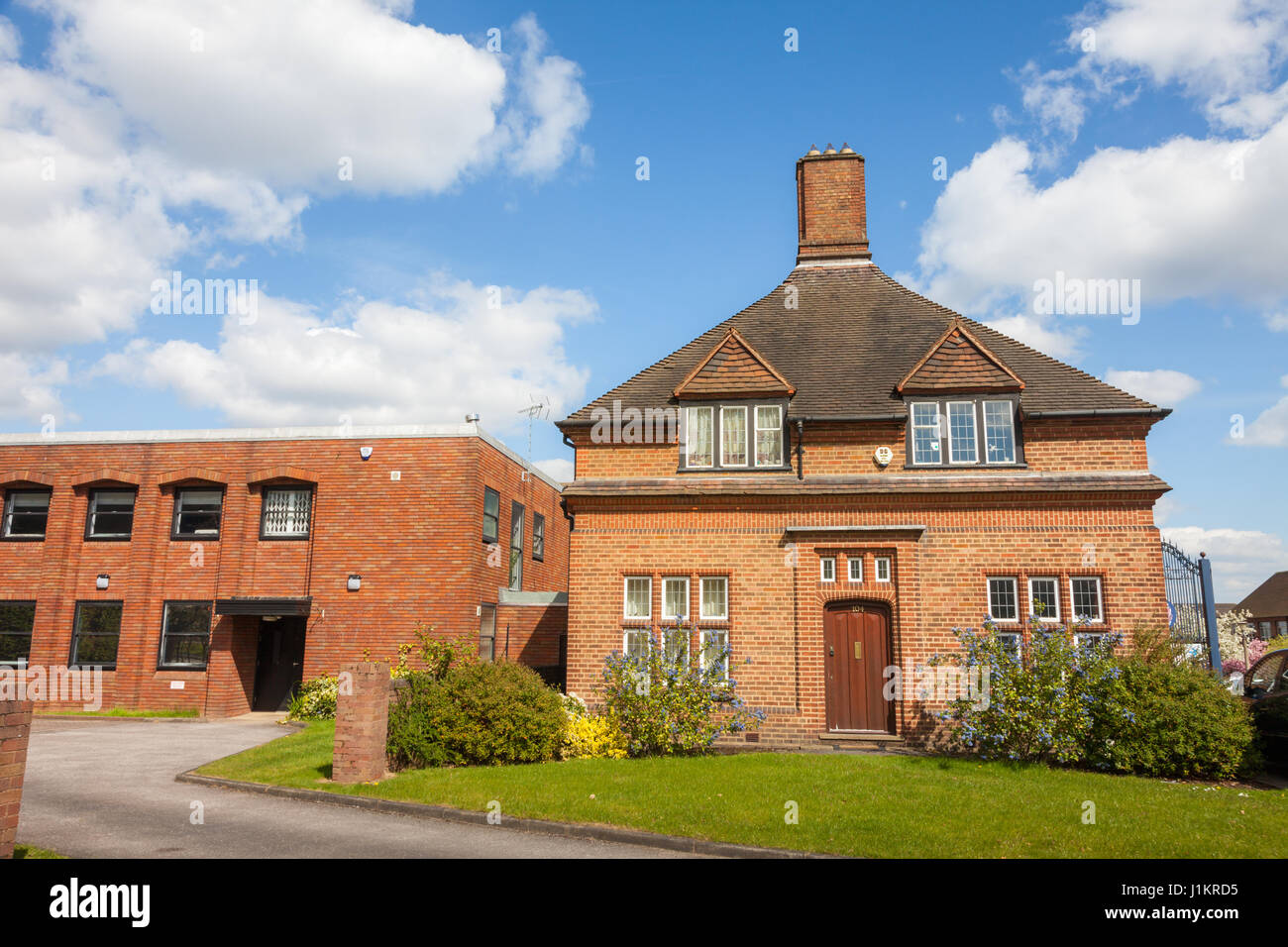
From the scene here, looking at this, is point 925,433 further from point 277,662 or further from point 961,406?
point 277,662

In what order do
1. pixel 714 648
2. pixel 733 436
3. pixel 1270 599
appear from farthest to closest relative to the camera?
pixel 1270 599, pixel 733 436, pixel 714 648

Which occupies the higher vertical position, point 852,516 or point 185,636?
point 852,516

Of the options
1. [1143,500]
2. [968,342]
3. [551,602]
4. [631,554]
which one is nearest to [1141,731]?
[1143,500]

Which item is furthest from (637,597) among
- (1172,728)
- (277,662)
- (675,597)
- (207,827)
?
(277,662)

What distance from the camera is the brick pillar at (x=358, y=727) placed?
37.1ft

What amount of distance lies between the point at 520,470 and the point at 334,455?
19.2 ft

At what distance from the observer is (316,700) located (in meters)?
19.1

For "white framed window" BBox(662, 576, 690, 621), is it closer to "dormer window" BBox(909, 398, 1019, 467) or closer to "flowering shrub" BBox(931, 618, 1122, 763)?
"flowering shrub" BBox(931, 618, 1122, 763)

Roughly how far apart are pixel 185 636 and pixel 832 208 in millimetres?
20762

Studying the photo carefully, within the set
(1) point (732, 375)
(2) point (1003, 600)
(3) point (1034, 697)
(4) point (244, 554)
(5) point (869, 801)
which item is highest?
(1) point (732, 375)

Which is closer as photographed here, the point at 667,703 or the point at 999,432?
the point at 667,703

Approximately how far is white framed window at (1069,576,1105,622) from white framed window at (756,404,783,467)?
20.0 feet

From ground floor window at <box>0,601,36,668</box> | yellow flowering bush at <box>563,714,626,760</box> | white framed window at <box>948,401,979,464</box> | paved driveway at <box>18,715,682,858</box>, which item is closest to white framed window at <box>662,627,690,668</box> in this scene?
yellow flowering bush at <box>563,714,626,760</box>

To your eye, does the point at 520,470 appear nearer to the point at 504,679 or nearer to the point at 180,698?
the point at 180,698
